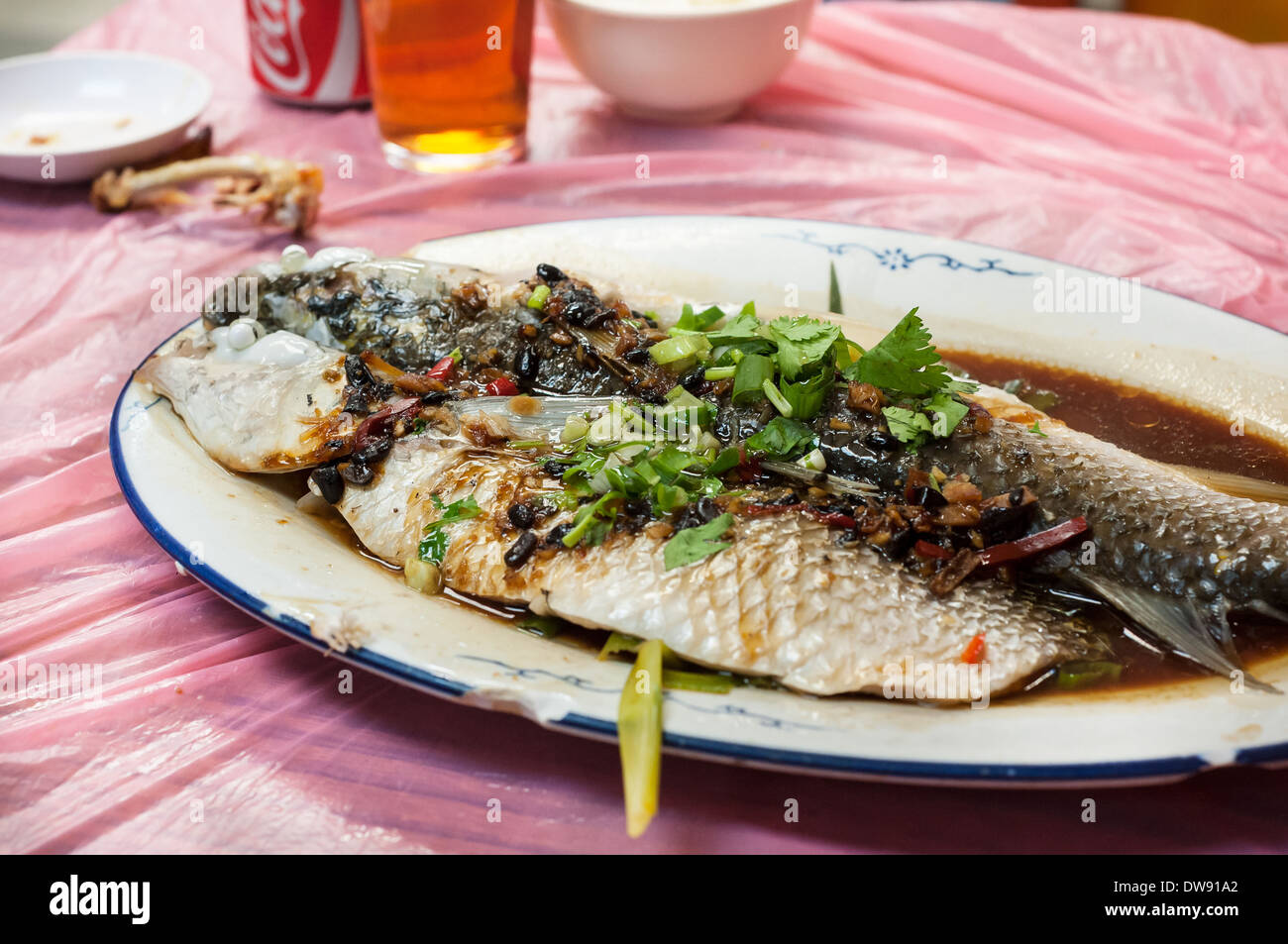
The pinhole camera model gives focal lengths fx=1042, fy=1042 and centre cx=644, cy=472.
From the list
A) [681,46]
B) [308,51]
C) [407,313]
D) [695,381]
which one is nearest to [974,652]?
[695,381]

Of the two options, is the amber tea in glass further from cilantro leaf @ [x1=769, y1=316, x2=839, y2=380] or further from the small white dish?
cilantro leaf @ [x1=769, y1=316, x2=839, y2=380]

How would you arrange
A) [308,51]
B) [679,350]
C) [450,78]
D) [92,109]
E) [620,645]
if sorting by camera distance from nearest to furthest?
[620,645] → [679,350] → [450,78] → [92,109] → [308,51]

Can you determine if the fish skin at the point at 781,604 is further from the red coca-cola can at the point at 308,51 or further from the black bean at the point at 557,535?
the red coca-cola can at the point at 308,51

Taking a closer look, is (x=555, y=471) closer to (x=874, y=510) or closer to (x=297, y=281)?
(x=874, y=510)

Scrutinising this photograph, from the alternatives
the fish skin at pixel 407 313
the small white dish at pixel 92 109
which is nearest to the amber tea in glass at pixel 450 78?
the small white dish at pixel 92 109

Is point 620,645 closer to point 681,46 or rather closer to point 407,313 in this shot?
point 407,313

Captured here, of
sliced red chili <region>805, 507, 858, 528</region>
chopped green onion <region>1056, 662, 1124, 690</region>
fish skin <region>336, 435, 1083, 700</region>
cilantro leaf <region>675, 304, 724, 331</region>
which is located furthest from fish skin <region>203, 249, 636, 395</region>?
chopped green onion <region>1056, 662, 1124, 690</region>

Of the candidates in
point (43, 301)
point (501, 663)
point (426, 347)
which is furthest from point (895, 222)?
point (43, 301)
